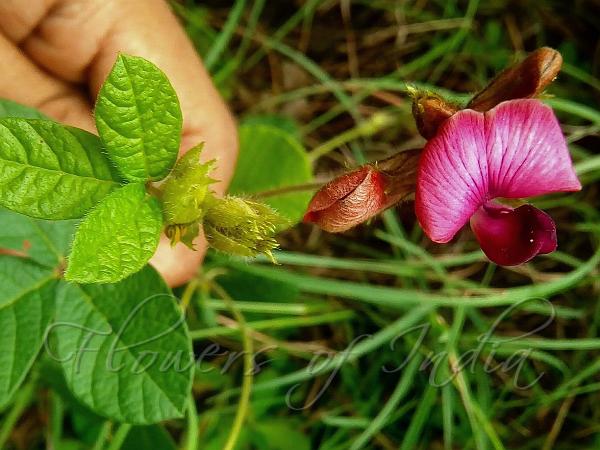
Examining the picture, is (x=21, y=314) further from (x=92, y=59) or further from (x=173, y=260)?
(x=92, y=59)

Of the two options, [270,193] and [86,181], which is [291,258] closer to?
[270,193]

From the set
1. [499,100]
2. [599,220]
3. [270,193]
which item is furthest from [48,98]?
[599,220]

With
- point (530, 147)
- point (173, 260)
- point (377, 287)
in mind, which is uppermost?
point (530, 147)

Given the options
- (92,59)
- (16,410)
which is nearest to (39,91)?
(92,59)

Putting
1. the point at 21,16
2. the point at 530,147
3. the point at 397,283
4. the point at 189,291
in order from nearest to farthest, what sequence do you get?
the point at 530,147, the point at 21,16, the point at 189,291, the point at 397,283

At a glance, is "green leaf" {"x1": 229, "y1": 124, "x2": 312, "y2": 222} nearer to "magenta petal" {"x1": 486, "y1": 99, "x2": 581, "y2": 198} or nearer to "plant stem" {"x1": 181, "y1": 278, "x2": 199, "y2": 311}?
"plant stem" {"x1": 181, "y1": 278, "x2": 199, "y2": 311}

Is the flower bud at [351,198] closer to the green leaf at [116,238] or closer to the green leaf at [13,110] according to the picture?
the green leaf at [116,238]

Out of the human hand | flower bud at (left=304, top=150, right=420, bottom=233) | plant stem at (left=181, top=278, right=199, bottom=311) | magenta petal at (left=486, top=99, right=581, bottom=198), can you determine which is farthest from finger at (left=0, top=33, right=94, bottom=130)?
magenta petal at (left=486, top=99, right=581, bottom=198)

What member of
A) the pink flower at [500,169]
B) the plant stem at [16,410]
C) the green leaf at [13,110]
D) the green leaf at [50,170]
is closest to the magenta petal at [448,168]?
the pink flower at [500,169]
